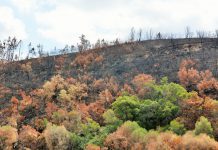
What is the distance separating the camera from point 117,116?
8931 cm

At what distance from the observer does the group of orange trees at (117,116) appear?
74375 mm

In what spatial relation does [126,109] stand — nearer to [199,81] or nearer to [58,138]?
[58,138]

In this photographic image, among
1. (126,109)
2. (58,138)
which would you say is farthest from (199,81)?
(58,138)

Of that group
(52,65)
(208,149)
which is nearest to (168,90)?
(208,149)

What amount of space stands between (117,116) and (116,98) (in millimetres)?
13180

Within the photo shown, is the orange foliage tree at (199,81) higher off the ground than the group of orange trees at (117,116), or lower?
higher

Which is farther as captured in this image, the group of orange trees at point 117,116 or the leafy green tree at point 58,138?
the leafy green tree at point 58,138

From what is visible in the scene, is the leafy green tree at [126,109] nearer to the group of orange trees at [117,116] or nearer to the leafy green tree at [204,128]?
the group of orange trees at [117,116]

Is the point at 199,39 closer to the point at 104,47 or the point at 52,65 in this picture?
the point at 104,47

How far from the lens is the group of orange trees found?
244 ft

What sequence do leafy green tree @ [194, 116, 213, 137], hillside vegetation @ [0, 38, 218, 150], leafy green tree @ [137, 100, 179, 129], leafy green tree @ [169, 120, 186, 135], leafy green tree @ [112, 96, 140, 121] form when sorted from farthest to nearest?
leafy green tree @ [112, 96, 140, 121], leafy green tree @ [137, 100, 179, 129], leafy green tree @ [169, 120, 186, 135], hillside vegetation @ [0, 38, 218, 150], leafy green tree @ [194, 116, 213, 137]

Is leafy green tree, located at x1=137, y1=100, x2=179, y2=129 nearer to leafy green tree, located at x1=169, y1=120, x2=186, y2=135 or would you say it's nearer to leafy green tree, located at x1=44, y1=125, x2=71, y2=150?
leafy green tree, located at x1=169, y1=120, x2=186, y2=135

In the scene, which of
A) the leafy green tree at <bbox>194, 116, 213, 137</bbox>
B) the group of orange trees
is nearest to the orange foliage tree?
the group of orange trees

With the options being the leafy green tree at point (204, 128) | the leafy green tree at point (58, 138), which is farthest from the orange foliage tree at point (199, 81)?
the leafy green tree at point (58, 138)
